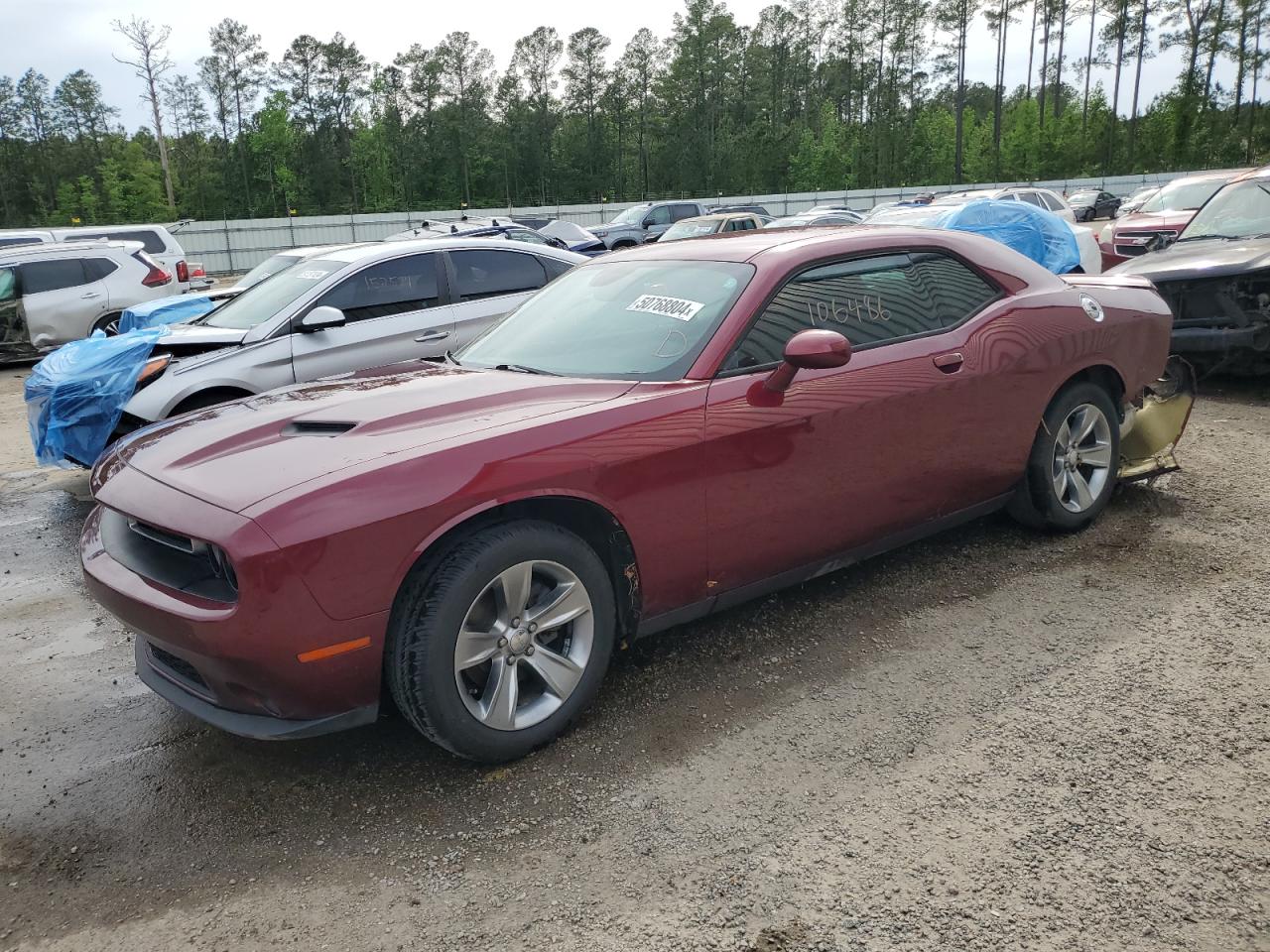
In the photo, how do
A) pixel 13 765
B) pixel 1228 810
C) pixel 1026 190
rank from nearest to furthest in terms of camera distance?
pixel 1228 810 → pixel 13 765 → pixel 1026 190

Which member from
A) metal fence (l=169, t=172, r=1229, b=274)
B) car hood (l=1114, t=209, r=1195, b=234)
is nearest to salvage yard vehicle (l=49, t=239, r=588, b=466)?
car hood (l=1114, t=209, r=1195, b=234)

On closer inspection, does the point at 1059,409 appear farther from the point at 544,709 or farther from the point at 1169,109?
the point at 1169,109

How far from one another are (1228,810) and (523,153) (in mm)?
85811

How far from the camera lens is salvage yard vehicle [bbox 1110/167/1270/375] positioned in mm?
7078

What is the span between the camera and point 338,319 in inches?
245

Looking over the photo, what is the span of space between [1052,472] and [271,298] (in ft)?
18.1

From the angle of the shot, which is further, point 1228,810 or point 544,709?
point 544,709

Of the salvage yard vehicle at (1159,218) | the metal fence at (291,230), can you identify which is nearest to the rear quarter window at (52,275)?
the salvage yard vehicle at (1159,218)

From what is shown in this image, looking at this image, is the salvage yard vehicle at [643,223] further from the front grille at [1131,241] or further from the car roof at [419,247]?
the car roof at [419,247]

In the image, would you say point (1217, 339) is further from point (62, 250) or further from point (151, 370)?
point (62, 250)

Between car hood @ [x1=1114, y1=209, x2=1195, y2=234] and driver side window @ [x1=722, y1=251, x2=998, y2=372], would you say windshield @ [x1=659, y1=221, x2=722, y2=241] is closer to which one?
car hood @ [x1=1114, y1=209, x2=1195, y2=234]

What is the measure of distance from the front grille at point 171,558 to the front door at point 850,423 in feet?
5.13

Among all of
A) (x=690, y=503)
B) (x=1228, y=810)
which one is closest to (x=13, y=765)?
(x=690, y=503)

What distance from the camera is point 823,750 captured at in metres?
2.96
